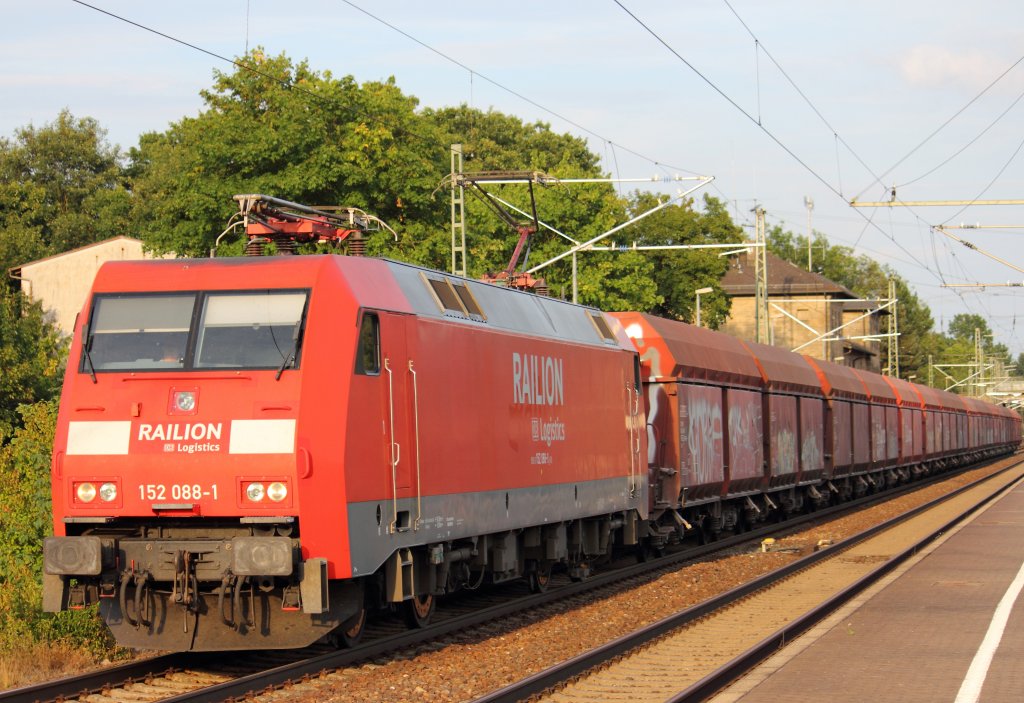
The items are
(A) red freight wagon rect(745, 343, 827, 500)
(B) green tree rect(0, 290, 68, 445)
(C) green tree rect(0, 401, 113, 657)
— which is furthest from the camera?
(B) green tree rect(0, 290, 68, 445)

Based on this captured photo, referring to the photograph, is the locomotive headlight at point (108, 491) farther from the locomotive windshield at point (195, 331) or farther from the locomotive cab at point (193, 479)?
the locomotive windshield at point (195, 331)

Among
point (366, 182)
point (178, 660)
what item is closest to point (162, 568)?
point (178, 660)

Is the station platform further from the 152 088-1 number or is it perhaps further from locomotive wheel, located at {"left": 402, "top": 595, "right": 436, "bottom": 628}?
the 152 088-1 number

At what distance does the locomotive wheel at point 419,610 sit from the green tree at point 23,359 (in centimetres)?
2434

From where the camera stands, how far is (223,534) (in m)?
10.8

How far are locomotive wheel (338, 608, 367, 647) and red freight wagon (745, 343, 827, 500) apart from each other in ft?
55.9

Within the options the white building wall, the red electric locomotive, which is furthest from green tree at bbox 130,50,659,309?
the red electric locomotive

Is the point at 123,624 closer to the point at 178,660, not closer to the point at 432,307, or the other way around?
the point at 178,660

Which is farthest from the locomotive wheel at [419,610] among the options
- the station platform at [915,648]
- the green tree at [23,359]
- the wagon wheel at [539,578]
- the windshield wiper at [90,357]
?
the green tree at [23,359]

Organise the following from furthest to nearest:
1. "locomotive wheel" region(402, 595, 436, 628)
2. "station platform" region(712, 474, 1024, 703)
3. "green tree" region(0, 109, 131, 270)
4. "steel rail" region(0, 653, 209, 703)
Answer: "green tree" region(0, 109, 131, 270) < "locomotive wheel" region(402, 595, 436, 628) < "station platform" region(712, 474, 1024, 703) < "steel rail" region(0, 653, 209, 703)

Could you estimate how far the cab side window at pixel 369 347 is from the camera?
11.1 meters

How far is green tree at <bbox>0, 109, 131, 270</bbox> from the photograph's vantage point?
77.9 m

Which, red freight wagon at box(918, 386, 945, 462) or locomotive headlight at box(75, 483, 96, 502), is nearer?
locomotive headlight at box(75, 483, 96, 502)

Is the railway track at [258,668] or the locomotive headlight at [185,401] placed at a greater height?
the locomotive headlight at [185,401]
